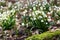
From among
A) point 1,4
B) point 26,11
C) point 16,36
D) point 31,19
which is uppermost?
point 1,4

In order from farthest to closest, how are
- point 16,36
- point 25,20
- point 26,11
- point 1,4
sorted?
point 1,4 → point 26,11 → point 25,20 → point 16,36

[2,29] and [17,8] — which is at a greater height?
[17,8]

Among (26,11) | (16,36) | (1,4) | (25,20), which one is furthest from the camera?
(1,4)

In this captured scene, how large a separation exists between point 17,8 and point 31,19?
4.73ft

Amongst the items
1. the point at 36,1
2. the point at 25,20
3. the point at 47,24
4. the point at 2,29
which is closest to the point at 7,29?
the point at 2,29

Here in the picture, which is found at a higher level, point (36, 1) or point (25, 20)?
point (36, 1)

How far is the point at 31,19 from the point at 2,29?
79 centimetres

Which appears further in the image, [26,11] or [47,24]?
[26,11]

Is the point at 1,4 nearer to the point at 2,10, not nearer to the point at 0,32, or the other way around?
the point at 2,10

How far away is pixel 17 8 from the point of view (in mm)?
7191

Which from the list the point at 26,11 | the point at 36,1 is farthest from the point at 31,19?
the point at 36,1

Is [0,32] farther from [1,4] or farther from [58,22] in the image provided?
[1,4]

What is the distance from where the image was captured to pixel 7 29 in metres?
5.91

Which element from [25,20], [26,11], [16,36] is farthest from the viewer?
[26,11]
